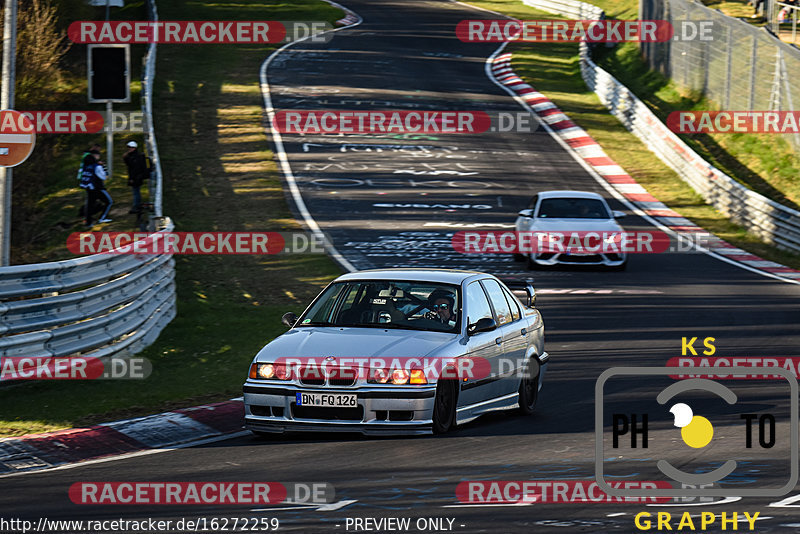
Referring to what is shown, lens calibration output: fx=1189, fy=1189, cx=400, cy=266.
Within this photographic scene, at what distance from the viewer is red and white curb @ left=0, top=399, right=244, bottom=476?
31.3 ft

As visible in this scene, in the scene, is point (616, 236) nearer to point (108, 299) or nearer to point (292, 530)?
point (108, 299)

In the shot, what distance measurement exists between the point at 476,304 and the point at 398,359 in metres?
1.62

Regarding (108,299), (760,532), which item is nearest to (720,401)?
(760,532)

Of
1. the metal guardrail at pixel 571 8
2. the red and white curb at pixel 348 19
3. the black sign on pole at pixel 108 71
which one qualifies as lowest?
the black sign on pole at pixel 108 71

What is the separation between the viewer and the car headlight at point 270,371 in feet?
31.9

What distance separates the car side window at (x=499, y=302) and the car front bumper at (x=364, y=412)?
77.9 inches

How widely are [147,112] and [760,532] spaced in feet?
85.0

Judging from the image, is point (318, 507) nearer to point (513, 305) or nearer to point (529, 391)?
point (529, 391)

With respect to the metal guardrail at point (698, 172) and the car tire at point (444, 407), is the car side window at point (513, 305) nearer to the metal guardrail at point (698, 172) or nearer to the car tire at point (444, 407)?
the car tire at point (444, 407)

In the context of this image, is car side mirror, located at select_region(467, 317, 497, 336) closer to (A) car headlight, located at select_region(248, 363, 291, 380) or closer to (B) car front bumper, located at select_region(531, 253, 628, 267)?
(A) car headlight, located at select_region(248, 363, 291, 380)

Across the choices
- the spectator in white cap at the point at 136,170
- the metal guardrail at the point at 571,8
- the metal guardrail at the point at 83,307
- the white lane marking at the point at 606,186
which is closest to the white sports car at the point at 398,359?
the metal guardrail at the point at 83,307

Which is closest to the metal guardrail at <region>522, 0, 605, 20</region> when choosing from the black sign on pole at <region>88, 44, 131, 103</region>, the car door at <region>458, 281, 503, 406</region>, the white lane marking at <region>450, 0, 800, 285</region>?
the white lane marking at <region>450, 0, 800, 285</region>

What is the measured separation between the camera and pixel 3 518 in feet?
24.1

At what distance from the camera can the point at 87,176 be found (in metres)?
Result: 24.9
